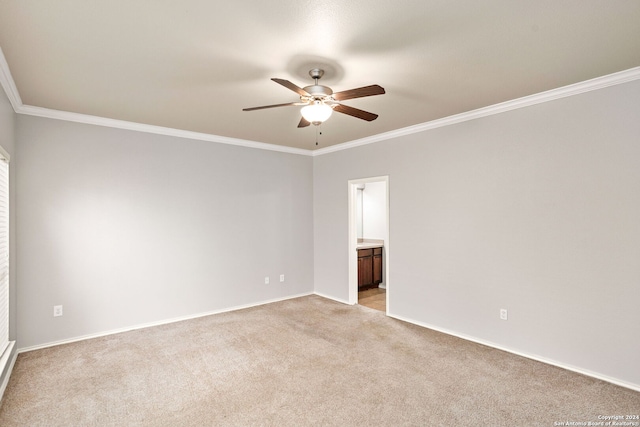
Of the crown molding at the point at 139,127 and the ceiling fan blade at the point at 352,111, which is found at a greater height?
the crown molding at the point at 139,127

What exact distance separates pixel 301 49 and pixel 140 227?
10.3 feet

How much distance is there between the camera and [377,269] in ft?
20.6

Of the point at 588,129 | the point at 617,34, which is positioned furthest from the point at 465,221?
the point at 617,34

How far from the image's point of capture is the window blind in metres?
2.88

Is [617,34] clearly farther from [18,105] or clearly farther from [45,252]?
[45,252]

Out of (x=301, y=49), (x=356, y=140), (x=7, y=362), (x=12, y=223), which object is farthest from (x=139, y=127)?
(x=356, y=140)

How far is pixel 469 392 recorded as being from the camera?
102 inches

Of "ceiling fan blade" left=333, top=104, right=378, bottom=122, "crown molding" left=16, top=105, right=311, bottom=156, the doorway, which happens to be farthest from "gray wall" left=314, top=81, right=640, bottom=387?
"crown molding" left=16, top=105, right=311, bottom=156

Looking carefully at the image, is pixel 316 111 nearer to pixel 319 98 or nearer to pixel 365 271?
pixel 319 98

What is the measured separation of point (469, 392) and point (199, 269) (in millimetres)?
3557

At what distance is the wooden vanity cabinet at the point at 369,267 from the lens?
19.4 ft

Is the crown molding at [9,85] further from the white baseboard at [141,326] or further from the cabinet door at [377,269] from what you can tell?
the cabinet door at [377,269]

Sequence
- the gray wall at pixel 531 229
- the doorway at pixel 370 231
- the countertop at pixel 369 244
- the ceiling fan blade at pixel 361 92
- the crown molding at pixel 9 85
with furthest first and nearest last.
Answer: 1. the countertop at pixel 369 244
2. the doorway at pixel 370 231
3. the gray wall at pixel 531 229
4. the crown molding at pixel 9 85
5. the ceiling fan blade at pixel 361 92

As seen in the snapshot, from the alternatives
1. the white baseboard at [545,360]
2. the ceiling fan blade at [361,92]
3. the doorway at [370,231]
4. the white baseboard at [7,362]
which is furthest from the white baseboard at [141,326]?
the ceiling fan blade at [361,92]
